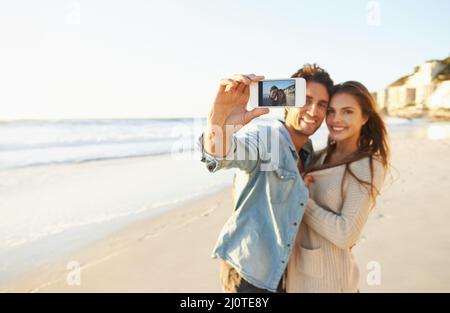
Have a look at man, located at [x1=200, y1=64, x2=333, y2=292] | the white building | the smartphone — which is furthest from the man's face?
the white building

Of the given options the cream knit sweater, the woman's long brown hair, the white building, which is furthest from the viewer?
the white building

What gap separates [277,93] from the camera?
1696 mm

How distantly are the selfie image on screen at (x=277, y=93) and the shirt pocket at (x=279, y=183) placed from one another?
32 centimetres

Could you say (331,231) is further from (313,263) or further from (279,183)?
(279,183)

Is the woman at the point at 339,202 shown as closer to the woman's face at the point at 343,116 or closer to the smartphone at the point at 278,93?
the woman's face at the point at 343,116

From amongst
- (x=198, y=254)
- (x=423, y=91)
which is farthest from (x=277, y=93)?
(x=423, y=91)

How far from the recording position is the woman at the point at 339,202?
73.2 inches

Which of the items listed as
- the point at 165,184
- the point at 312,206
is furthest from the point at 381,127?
the point at 165,184

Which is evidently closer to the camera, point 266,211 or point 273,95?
point 273,95

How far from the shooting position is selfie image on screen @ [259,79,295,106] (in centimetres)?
169

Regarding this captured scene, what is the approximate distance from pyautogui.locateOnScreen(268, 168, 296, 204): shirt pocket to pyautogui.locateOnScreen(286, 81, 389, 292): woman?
20cm

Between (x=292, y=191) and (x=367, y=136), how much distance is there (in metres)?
0.73

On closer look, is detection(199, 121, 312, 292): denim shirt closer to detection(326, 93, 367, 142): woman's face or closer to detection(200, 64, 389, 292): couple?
detection(200, 64, 389, 292): couple
